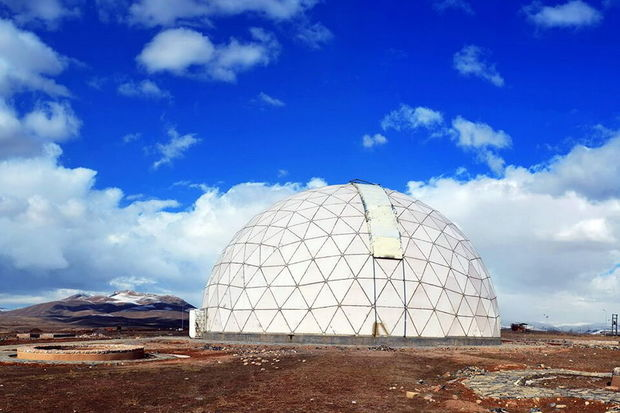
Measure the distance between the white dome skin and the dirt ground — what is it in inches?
314

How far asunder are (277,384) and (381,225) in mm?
22238

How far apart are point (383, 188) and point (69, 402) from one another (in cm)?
3421

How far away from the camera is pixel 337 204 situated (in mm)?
41750

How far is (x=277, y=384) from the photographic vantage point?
17984mm

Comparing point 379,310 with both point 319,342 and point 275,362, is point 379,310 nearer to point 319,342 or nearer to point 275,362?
point 319,342

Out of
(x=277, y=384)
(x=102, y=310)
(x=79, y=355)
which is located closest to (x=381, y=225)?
(x=79, y=355)

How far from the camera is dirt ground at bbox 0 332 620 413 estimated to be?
46.8 feet

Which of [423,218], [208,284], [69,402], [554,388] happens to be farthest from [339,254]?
[69,402]

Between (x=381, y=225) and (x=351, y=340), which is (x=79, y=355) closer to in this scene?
(x=351, y=340)

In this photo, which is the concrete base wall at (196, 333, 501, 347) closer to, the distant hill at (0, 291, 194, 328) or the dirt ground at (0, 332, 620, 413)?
the dirt ground at (0, 332, 620, 413)

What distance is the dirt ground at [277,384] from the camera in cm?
1427

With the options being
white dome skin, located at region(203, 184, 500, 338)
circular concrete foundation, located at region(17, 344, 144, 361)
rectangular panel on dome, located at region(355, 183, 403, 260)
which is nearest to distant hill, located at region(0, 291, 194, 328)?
white dome skin, located at region(203, 184, 500, 338)

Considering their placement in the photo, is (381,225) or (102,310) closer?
(381,225)

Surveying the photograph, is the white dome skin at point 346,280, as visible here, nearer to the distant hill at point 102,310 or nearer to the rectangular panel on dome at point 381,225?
the rectangular panel on dome at point 381,225
